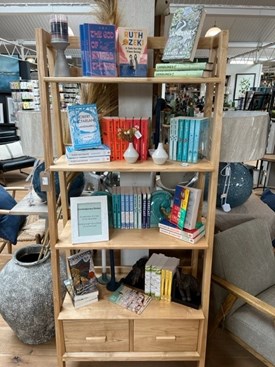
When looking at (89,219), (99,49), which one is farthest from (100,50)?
(89,219)

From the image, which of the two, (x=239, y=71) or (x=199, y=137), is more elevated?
(x=239, y=71)

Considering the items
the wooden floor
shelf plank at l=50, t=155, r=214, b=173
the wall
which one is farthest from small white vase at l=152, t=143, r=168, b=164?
the wall

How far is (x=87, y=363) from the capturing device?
181 cm

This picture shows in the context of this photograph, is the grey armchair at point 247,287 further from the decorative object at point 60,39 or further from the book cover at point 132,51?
the decorative object at point 60,39

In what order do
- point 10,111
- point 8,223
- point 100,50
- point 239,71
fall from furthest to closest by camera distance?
point 239,71
point 10,111
point 8,223
point 100,50

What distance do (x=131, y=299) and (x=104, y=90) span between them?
1.20 metres

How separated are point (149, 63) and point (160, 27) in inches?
19.8

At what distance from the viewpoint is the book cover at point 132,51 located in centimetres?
130

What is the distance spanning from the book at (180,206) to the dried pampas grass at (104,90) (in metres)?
0.61

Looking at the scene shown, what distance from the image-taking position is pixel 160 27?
188 cm

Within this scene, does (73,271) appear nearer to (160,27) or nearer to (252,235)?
(252,235)

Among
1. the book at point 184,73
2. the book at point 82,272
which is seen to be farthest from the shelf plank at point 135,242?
the book at point 184,73

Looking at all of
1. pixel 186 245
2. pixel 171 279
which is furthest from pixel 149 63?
pixel 171 279

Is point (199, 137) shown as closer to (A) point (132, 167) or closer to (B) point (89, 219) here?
(A) point (132, 167)
